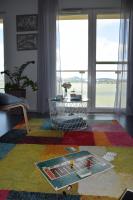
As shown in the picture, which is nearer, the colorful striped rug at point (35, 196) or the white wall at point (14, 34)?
the colorful striped rug at point (35, 196)

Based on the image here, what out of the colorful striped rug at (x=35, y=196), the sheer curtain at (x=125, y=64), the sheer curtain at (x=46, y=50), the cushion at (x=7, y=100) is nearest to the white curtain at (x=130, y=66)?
the sheer curtain at (x=125, y=64)

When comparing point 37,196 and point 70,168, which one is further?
point 70,168

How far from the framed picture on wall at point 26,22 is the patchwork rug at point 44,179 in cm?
294

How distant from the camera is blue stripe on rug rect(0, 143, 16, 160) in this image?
2.27 meters

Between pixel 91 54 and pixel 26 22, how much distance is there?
1.47 metres

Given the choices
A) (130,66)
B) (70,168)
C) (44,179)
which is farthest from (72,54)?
(44,179)

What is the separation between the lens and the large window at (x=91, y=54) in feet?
14.9

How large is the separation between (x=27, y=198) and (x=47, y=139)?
48.8 inches

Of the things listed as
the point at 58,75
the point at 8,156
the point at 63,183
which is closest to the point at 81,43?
the point at 58,75

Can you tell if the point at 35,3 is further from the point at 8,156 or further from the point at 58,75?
the point at 8,156

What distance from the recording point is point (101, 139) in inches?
109

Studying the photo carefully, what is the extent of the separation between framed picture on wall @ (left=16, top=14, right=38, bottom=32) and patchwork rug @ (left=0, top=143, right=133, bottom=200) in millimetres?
2940

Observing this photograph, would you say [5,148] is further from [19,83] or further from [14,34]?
[14,34]

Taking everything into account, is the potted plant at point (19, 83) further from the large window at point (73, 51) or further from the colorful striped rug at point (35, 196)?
the colorful striped rug at point (35, 196)
